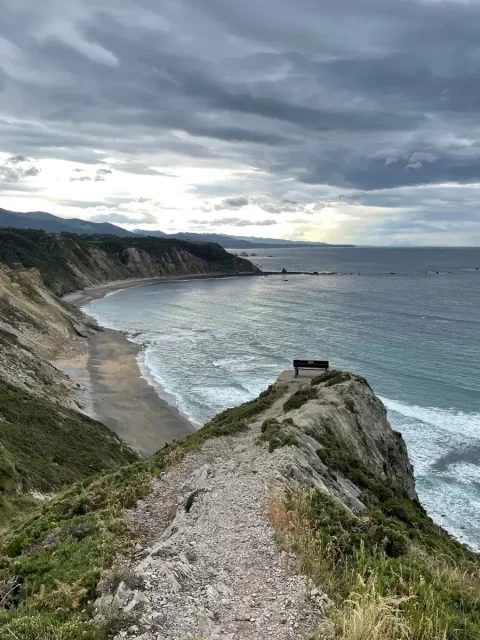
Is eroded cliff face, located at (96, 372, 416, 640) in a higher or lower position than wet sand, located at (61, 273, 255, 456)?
higher

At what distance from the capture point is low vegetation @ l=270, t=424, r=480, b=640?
20.3 feet

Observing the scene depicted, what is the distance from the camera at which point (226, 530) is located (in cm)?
1019

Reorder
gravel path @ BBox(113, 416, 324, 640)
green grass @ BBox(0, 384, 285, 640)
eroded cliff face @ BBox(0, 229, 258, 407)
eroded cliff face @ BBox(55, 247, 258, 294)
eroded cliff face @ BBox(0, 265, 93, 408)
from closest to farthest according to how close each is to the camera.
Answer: green grass @ BBox(0, 384, 285, 640) → gravel path @ BBox(113, 416, 324, 640) → eroded cliff face @ BBox(0, 265, 93, 408) → eroded cliff face @ BBox(0, 229, 258, 407) → eroded cliff face @ BBox(55, 247, 258, 294)

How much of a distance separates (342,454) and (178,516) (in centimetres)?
1058

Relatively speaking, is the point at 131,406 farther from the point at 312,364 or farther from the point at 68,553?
the point at 68,553

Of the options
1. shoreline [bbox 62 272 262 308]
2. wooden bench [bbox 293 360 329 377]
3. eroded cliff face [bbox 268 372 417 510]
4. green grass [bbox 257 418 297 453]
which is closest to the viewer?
eroded cliff face [bbox 268 372 417 510]

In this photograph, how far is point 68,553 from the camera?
32.5ft

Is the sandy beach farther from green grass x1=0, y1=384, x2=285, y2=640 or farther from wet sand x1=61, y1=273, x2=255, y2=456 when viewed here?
green grass x1=0, y1=384, x2=285, y2=640

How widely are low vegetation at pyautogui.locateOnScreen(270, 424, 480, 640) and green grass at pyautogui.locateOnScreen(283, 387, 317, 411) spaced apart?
12652 mm

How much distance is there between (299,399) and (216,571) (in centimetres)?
1832

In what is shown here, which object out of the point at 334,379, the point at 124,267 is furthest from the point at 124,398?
the point at 124,267

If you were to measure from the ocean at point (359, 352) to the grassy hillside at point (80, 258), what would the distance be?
826 inches

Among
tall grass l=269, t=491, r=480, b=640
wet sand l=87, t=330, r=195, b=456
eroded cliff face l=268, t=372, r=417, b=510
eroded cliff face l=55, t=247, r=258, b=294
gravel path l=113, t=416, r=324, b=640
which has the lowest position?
wet sand l=87, t=330, r=195, b=456

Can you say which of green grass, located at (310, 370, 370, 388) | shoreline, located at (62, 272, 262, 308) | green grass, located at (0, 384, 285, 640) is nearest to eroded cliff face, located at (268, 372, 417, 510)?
green grass, located at (310, 370, 370, 388)
